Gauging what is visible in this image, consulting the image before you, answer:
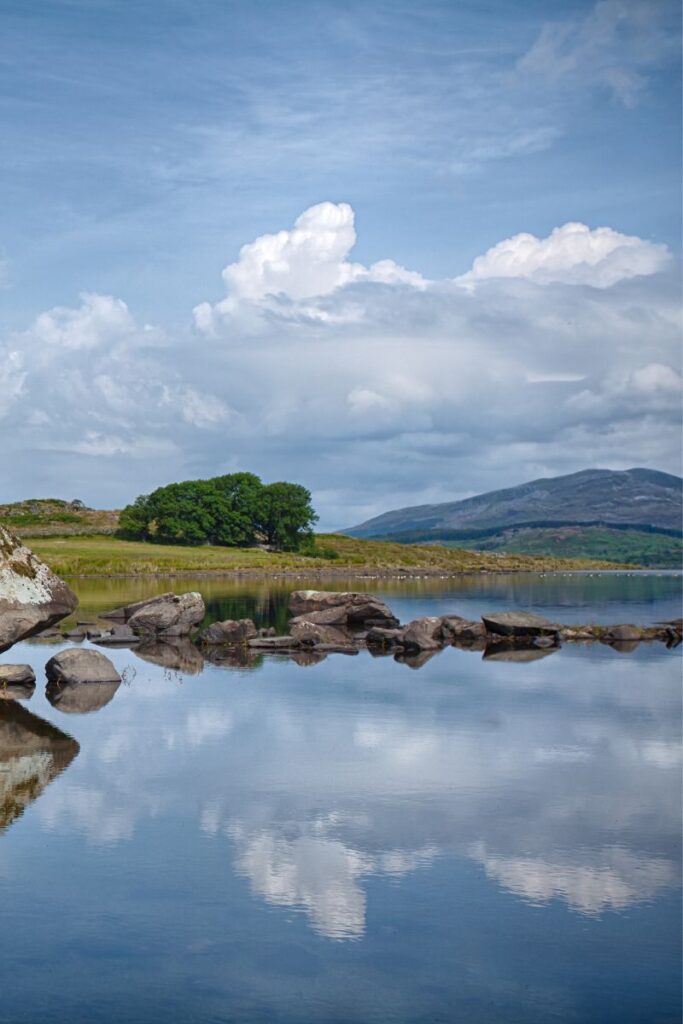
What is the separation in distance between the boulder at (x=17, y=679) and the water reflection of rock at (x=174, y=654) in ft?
18.3

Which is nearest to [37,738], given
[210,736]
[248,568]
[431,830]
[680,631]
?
[210,736]

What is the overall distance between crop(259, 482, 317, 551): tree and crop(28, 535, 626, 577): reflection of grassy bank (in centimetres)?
595

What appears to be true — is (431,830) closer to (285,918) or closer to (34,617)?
(285,918)

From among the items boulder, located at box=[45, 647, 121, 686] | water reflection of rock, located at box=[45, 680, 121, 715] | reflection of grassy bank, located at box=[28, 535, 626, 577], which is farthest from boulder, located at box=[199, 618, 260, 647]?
reflection of grassy bank, located at box=[28, 535, 626, 577]

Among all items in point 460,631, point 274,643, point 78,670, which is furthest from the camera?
point 460,631

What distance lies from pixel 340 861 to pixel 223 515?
154993 mm

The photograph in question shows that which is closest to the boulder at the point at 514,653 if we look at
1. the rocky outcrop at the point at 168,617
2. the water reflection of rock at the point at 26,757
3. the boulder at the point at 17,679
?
the rocky outcrop at the point at 168,617

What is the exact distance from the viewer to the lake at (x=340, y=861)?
36.6 ft

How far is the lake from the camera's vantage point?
440 inches

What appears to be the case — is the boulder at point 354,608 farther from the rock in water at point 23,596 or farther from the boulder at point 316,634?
the rock in water at point 23,596

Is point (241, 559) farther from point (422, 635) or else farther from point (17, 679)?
point (17, 679)

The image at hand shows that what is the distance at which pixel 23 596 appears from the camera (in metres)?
32.7

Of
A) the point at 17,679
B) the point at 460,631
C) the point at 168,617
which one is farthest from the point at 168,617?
the point at 17,679

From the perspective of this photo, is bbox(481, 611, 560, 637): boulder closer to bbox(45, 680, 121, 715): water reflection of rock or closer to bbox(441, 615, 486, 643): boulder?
bbox(441, 615, 486, 643): boulder
